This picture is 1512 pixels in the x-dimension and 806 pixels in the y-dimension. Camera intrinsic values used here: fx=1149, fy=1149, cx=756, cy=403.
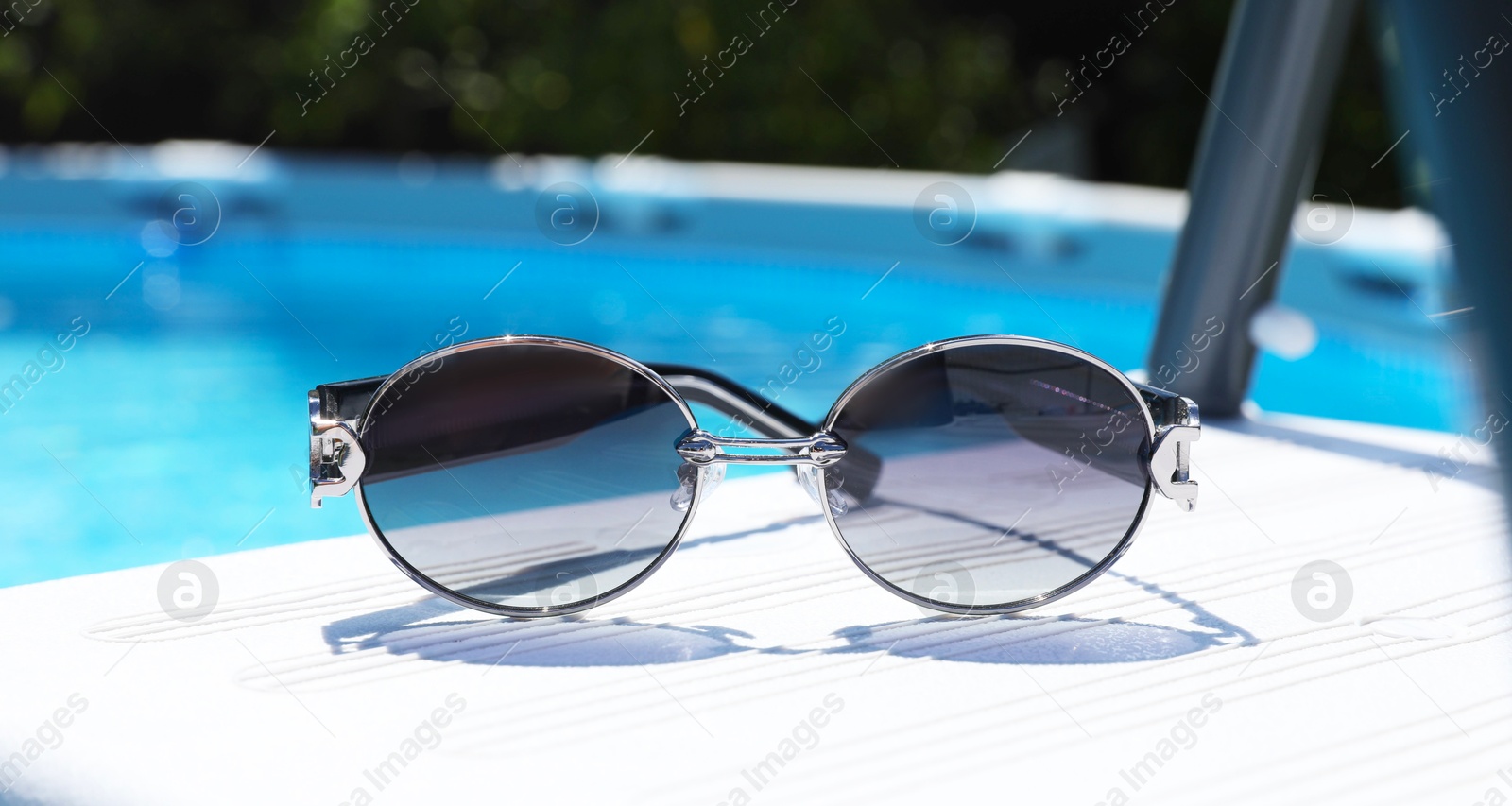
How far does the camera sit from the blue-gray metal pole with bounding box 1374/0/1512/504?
41cm

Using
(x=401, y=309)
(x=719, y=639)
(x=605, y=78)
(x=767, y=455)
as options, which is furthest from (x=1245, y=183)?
(x=605, y=78)

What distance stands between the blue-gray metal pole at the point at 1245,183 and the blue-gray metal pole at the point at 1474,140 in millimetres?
846

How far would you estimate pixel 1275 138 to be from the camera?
124 cm

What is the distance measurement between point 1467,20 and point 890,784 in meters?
0.40

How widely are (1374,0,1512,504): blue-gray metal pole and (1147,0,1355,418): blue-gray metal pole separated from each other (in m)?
0.85

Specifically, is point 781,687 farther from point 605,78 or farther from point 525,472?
point 605,78

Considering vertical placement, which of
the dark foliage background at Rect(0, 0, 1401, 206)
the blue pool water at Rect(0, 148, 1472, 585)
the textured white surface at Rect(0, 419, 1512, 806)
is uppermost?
the dark foliage background at Rect(0, 0, 1401, 206)

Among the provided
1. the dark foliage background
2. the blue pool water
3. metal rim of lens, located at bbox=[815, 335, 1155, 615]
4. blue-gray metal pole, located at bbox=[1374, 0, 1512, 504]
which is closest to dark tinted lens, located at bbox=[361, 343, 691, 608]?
metal rim of lens, located at bbox=[815, 335, 1155, 615]

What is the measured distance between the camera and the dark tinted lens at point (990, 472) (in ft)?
2.46

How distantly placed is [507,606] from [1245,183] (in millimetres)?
936

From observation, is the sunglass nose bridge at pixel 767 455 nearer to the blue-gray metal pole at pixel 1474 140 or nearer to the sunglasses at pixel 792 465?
the sunglasses at pixel 792 465

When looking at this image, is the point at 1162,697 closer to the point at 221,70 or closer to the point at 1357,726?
the point at 1357,726

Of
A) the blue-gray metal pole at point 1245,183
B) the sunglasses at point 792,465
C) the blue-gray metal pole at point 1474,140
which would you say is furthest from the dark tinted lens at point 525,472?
the blue-gray metal pole at point 1245,183

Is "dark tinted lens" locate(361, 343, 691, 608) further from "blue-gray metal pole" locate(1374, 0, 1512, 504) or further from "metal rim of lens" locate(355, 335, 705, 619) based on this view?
"blue-gray metal pole" locate(1374, 0, 1512, 504)
